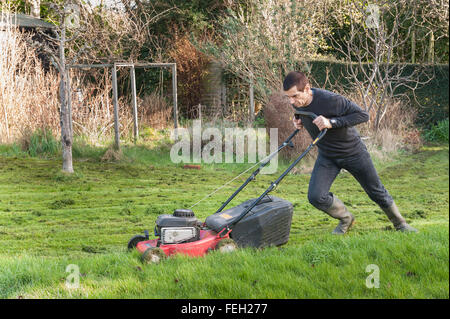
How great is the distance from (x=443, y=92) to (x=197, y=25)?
6.54 metres

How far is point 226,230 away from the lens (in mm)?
3834

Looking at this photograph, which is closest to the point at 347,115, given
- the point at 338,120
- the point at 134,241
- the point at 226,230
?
the point at 338,120

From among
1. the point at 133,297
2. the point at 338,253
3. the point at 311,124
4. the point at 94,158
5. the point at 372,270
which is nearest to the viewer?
the point at 133,297

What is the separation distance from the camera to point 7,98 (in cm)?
970

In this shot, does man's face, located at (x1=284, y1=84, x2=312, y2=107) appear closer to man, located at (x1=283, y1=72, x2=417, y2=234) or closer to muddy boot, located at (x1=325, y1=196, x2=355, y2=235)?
man, located at (x1=283, y1=72, x2=417, y2=234)

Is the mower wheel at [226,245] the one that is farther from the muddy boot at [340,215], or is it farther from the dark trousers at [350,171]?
the muddy boot at [340,215]

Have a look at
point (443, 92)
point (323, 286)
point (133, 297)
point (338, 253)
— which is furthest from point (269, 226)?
point (443, 92)

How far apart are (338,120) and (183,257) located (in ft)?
5.23

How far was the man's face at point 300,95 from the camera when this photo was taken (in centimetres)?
397

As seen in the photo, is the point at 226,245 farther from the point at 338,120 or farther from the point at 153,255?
the point at 338,120

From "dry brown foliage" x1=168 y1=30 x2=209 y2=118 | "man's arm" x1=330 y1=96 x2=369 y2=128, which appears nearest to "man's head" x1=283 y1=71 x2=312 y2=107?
"man's arm" x1=330 y1=96 x2=369 y2=128

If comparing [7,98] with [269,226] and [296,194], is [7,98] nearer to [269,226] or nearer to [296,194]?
[296,194]

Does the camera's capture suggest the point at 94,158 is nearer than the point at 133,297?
No

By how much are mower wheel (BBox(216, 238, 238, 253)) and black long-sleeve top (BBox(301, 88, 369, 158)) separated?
3.70ft
